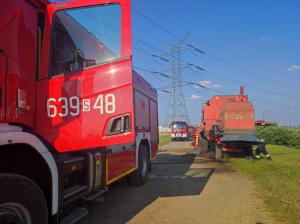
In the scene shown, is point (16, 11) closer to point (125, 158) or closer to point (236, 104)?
point (125, 158)

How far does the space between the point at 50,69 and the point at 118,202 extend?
4.07 m

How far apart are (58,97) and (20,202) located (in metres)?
1.50

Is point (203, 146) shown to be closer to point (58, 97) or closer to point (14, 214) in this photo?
point (58, 97)

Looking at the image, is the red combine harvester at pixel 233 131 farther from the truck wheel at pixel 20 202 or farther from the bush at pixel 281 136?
the truck wheel at pixel 20 202

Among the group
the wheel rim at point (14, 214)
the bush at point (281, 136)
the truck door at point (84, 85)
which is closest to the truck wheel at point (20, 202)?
the wheel rim at point (14, 214)

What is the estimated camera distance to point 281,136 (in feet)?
106

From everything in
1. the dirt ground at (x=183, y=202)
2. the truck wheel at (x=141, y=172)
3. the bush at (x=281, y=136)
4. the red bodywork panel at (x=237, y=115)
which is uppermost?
the red bodywork panel at (x=237, y=115)

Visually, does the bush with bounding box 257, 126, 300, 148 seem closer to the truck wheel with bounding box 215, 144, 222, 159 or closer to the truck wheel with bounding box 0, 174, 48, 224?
the truck wheel with bounding box 215, 144, 222, 159

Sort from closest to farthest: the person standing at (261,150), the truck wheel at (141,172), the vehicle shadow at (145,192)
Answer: the vehicle shadow at (145,192)
the truck wheel at (141,172)
the person standing at (261,150)

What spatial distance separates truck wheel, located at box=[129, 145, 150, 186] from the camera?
10.4m

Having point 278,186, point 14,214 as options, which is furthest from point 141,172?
point 14,214

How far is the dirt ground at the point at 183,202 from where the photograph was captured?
23.5ft

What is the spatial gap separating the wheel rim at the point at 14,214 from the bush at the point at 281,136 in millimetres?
26993

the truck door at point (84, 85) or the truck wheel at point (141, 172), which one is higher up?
the truck door at point (84, 85)
